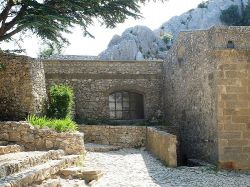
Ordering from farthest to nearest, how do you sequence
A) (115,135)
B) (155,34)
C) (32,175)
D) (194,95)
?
1. (155,34)
2. (115,135)
3. (194,95)
4. (32,175)

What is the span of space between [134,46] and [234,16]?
12.0 meters

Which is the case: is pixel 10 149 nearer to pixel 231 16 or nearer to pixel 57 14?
pixel 57 14

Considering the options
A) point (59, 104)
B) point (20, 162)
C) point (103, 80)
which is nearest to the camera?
point (20, 162)

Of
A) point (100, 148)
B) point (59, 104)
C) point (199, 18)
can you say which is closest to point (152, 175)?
point (100, 148)

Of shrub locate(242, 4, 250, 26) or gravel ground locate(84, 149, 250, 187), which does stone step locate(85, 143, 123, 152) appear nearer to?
gravel ground locate(84, 149, 250, 187)

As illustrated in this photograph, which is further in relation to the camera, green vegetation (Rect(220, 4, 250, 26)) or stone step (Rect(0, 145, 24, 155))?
green vegetation (Rect(220, 4, 250, 26))

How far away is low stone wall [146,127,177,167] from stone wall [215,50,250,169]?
4.32 feet

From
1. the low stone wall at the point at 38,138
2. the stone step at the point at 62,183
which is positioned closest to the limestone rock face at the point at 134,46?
the low stone wall at the point at 38,138

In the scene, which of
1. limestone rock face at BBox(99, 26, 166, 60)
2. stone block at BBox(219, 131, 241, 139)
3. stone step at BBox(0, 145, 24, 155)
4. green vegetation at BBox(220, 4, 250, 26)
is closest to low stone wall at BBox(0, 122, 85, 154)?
stone step at BBox(0, 145, 24, 155)

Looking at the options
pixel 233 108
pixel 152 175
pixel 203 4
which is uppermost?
pixel 203 4

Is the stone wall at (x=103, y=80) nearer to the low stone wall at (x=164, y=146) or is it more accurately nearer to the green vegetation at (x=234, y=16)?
the low stone wall at (x=164, y=146)

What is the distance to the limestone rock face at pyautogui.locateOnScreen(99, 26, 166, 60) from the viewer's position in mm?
31984

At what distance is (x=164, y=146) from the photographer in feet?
34.5

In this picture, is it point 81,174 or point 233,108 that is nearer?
point 81,174
